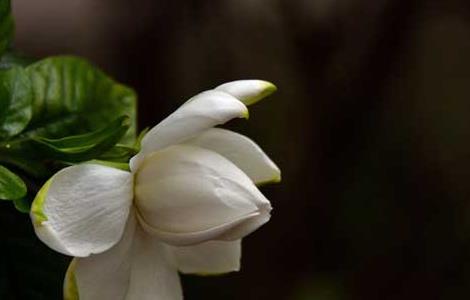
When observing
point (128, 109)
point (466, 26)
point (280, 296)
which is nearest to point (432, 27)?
point (466, 26)

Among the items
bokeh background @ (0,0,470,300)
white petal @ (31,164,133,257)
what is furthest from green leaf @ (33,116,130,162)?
bokeh background @ (0,0,470,300)

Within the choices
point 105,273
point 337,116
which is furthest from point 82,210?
point 337,116

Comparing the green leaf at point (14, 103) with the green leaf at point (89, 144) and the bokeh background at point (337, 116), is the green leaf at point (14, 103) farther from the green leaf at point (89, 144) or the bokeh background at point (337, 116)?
the bokeh background at point (337, 116)

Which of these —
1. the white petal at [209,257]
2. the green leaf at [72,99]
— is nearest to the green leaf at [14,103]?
the green leaf at [72,99]

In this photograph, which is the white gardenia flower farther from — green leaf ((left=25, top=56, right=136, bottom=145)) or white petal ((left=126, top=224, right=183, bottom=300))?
green leaf ((left=25, top=56, right=136, bottom=145))

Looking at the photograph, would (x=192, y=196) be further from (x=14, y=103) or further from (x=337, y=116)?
(x=337, y=116)
